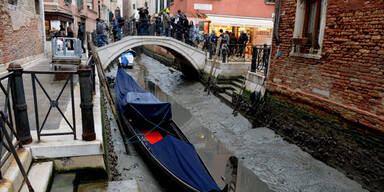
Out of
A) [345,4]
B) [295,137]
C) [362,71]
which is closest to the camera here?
[362,71]

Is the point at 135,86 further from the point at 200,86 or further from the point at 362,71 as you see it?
the point at 362,71

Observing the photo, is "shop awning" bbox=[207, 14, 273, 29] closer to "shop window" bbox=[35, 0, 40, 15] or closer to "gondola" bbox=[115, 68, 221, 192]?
"shop window" bbox=[35, 0, 40, 15]

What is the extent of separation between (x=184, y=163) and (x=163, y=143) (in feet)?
2.40

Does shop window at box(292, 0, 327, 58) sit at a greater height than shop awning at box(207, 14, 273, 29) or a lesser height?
lesser

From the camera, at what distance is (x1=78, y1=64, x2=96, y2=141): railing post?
8.70 ft

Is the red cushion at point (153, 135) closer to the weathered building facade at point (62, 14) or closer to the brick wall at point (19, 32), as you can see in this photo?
the brick wall at point (19, 32)

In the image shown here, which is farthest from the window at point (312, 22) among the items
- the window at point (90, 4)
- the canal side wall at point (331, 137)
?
the window at point (90, 4)

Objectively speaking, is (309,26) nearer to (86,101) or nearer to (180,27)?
(86,101)

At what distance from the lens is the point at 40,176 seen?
95.9 inches

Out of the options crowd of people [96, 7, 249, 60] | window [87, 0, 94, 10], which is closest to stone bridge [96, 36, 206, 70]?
crowd of people [96, 7, 249, 60]

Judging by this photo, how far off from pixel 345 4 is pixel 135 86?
6.07 m

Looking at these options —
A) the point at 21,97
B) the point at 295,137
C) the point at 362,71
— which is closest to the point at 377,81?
the point at 362,71

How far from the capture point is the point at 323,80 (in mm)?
5902

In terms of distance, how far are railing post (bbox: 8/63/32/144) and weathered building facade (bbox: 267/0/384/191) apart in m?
5.17
